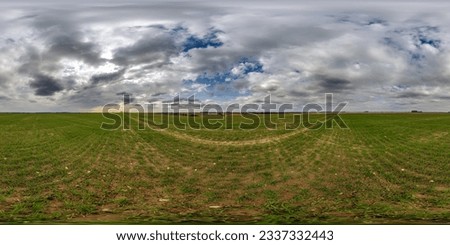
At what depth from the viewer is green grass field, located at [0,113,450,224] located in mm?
3020

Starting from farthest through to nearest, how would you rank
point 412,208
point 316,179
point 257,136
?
point 257,136 < point 316,179 < point 412,208

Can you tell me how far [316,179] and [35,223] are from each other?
257cm

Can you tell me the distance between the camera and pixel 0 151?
4.59m

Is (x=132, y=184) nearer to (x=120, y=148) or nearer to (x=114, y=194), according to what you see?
(x=114, y=194)

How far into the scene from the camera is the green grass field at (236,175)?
3020mm

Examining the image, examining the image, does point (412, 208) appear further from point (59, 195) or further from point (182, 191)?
point (59, 195)

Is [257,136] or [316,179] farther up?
[257,136]

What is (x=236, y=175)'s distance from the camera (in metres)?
3.65

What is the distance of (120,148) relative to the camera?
4223 millimetres

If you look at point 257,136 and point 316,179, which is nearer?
point 316,179
